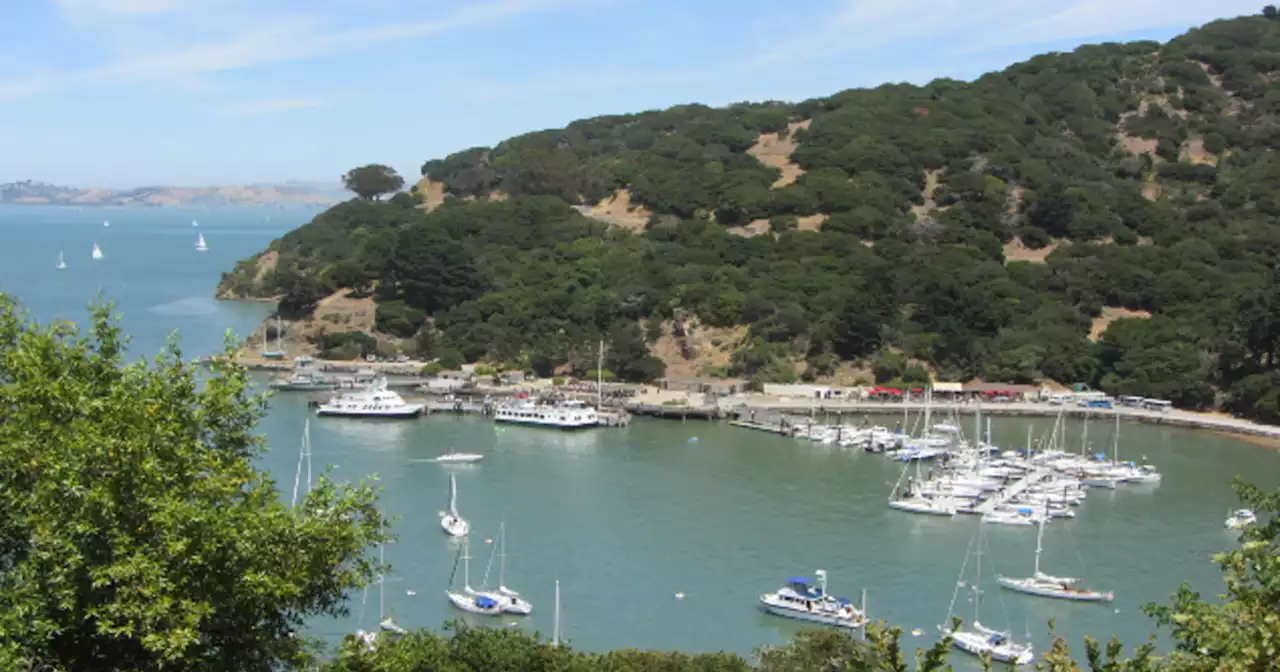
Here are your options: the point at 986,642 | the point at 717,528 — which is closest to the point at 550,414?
the point at 717,528

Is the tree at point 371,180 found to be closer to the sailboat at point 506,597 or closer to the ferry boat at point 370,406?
the ferry boat at point 370,406

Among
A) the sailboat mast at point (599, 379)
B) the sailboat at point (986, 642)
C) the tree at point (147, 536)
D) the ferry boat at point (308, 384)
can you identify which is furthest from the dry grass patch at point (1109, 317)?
the tree at point (147, 536)

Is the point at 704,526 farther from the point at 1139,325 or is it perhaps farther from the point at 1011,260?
the point at 1011,260

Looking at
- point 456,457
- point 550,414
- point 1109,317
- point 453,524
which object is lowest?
point 453,524

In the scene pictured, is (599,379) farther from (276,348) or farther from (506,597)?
(506,597)

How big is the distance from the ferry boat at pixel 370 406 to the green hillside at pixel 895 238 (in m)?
7.34

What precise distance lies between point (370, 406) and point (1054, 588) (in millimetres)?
22353

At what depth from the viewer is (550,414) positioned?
38.5m

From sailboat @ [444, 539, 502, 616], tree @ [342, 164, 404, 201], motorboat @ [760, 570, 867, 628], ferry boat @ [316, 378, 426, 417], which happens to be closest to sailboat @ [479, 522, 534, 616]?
sailboat @ [444, 539, 502, 616]

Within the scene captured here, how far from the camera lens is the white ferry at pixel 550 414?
38.3 meters

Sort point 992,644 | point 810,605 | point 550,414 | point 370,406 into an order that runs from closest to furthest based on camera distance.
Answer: point 992,644
point 810,605
point 550,414
point 370,406

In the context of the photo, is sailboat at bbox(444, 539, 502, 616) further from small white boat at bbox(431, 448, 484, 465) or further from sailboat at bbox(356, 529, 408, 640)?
small white boat at bbox(431, 448, 484, 465)

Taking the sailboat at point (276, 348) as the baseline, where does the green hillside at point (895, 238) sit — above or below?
above

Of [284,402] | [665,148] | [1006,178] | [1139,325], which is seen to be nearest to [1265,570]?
[284,402]
